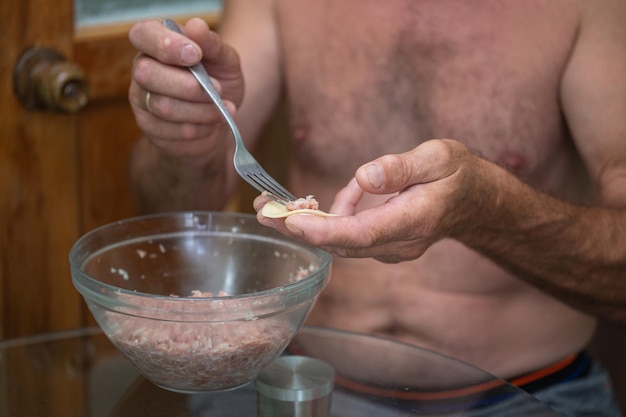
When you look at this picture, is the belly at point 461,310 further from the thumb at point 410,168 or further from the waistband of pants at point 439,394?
the thumb at point 410,168

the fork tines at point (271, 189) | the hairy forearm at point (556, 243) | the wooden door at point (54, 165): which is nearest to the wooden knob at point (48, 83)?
the wooden door at point (54, 165)

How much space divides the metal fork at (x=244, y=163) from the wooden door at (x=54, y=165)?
1.74 ft

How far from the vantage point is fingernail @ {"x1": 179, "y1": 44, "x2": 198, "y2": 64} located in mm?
980

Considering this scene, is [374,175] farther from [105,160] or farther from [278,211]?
[105,160]

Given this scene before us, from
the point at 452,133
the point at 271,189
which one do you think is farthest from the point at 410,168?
the point at 452,133

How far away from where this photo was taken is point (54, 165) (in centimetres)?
151

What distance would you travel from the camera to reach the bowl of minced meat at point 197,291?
0.78 metres

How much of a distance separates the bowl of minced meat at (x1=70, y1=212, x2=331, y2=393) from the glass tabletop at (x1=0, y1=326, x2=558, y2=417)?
Answer: 0.08 metres

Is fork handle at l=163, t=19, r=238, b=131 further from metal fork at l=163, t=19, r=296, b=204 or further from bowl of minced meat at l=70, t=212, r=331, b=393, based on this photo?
bowl of minced meat at l=70, t=212, r=331, b=393

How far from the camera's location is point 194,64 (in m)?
1.00

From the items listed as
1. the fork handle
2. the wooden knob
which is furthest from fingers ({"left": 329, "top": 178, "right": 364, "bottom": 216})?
the wooden knob

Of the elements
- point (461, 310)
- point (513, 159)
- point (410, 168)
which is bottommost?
point (461, 310)

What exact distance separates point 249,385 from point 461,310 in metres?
0.45

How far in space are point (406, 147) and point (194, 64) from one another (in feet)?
1.36
